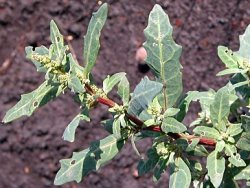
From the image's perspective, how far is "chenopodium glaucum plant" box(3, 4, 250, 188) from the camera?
1631 mm

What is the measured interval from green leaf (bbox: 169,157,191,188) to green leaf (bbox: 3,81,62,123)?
0.43 meters

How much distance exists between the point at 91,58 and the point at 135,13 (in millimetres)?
1748

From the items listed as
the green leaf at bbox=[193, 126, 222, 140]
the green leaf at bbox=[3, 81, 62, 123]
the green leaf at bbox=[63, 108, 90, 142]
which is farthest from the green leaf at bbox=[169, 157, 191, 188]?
the green leaf at bbox=[3, 81, 62, 123]

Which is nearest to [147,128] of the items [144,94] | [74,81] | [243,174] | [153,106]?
[153,106]

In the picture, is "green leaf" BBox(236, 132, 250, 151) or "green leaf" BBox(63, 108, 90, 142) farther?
"green leaf" BBox(236, 132, 250, 151)

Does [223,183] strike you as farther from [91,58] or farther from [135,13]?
[135,13]

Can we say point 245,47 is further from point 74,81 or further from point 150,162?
point 74,81

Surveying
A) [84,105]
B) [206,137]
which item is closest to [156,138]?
[206,137]

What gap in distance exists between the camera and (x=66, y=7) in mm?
3500

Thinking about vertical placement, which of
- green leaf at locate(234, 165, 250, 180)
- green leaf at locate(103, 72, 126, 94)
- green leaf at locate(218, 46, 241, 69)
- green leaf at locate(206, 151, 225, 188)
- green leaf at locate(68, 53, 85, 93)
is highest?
green leaf at locate(68, 53, 85, 93)

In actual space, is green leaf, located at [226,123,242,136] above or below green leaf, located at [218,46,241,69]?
below

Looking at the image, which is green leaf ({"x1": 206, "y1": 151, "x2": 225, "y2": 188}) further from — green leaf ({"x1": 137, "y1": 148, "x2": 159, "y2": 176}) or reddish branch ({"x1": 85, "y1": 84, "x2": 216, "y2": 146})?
green leaf ({"x1": 137, "y1": 148, "x2": 159, "y2": 176})

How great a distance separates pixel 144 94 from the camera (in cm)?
157

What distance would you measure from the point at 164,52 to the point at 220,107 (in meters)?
0.24
